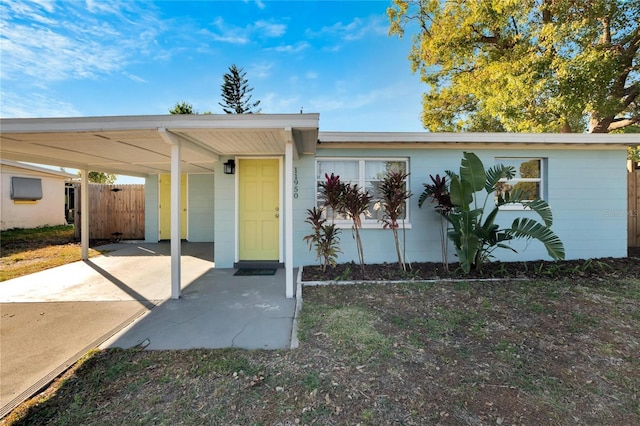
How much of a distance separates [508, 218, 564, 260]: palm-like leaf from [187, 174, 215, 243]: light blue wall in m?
8.88

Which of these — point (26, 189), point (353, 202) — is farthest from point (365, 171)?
point (26, 189)

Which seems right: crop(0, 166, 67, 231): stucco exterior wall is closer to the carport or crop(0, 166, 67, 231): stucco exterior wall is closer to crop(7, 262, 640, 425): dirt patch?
the carport

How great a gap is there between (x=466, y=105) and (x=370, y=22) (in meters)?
6.37

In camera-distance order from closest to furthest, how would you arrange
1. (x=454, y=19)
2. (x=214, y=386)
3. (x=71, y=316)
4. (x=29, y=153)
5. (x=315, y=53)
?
(x=214, y=386) → (x=71, y=316) → (x=29, y=153) → (x=315, y=53) → (x=454, y=19)

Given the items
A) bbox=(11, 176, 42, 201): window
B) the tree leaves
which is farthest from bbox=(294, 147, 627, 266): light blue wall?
bbox=(11, 176, 42, 201): window

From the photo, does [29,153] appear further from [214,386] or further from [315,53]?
[315,53]

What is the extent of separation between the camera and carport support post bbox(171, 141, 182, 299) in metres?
4.20

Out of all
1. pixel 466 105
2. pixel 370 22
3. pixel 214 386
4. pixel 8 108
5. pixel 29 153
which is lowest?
pixel 214 386

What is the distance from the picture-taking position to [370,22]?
394 inches

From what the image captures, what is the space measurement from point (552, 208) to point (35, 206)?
19.6 m

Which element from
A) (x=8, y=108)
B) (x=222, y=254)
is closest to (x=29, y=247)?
(x=8, y=108)

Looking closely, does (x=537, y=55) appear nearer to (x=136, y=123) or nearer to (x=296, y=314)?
(x=296, y=314)

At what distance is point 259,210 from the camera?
6.25 metres

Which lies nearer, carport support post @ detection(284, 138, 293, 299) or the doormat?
carport support post @ detection(284, 138, 293, 299)
